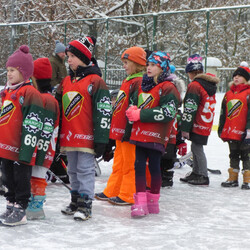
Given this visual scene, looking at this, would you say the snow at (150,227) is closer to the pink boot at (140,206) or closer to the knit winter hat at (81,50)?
the pink boot at (140,206)

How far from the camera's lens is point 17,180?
3.59 meters

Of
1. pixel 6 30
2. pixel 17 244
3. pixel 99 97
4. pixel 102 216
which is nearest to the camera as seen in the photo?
pixel 17 244

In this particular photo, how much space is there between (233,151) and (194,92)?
818 mm

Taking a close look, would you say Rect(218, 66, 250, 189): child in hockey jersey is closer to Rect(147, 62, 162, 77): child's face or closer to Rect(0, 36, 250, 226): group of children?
Rect(0, 36, 250, 226): group of children

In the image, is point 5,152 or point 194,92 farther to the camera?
point 194,92

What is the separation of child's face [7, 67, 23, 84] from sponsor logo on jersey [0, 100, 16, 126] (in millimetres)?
168

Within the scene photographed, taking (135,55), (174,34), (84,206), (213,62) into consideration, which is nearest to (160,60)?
(135,55)

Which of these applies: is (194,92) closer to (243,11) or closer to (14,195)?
(14,195)

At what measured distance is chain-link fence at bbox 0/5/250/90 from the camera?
1030 centimetres

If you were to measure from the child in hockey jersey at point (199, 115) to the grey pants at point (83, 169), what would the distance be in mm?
1884

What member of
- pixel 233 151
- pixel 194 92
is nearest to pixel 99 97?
pixel 194 92

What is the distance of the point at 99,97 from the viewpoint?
12.7 feet

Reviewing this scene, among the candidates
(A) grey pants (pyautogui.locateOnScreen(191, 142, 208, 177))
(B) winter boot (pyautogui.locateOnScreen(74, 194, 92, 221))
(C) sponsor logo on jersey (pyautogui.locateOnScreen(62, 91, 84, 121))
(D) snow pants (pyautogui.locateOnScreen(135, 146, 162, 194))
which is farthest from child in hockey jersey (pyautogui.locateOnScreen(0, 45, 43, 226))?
(A) grey pants (pyautogui.locateOnScreen(191, 142, 208, 177))

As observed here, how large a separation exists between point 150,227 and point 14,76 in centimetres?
151
